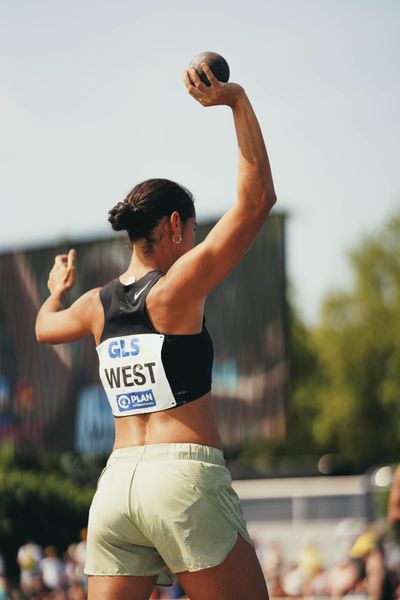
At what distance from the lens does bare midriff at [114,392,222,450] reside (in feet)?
14.4

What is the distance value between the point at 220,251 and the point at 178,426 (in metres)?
0.66

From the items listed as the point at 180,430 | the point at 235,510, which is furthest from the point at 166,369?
the point at 235,510

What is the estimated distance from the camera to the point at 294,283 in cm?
6625

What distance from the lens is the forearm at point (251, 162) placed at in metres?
4.23

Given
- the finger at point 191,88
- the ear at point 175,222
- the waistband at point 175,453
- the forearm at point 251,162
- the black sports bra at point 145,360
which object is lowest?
the waistband at point 175,453

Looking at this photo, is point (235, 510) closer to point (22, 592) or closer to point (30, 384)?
point (22, 592)

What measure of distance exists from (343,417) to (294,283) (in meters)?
9.47

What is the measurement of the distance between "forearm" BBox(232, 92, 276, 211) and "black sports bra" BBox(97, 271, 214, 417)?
513 mm

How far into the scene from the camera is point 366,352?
191 ft

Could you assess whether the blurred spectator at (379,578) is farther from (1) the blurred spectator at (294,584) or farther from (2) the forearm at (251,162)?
(2) the forearm at (251,162)

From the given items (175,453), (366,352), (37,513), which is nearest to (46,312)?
(175,453)

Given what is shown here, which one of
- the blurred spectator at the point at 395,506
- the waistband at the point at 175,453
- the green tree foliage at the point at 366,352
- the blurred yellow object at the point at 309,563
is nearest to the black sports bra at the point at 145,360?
the waistband at the point at 175,453

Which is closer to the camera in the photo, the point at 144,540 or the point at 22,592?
the point at 144,540

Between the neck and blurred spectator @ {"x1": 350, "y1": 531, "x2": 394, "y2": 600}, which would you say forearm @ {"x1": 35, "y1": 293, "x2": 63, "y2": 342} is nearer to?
the neck
